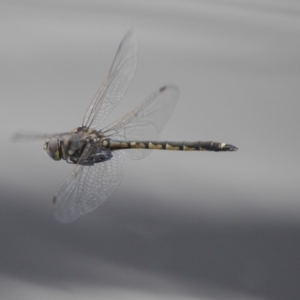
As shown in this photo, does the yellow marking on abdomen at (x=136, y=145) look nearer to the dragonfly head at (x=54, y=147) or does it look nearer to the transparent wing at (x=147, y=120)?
the transparent wing at (x=147, y=120)

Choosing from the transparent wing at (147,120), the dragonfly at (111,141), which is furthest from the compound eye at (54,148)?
the transparent wing at (147,120)

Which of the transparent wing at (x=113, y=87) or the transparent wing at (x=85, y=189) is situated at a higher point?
the transparent wing at (x=113, y=87)

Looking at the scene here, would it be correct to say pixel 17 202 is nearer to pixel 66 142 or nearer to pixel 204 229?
pixel 66 142

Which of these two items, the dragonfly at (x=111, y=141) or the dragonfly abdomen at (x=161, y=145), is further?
the dragonfly abdomen at (x=161, y=145)

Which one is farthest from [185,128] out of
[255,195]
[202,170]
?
[255,195]

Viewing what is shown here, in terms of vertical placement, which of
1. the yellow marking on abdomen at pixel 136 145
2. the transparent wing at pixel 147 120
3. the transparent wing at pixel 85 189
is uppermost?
the transparent wing at pixel 147 120

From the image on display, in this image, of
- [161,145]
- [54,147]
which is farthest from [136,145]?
[54,147]
